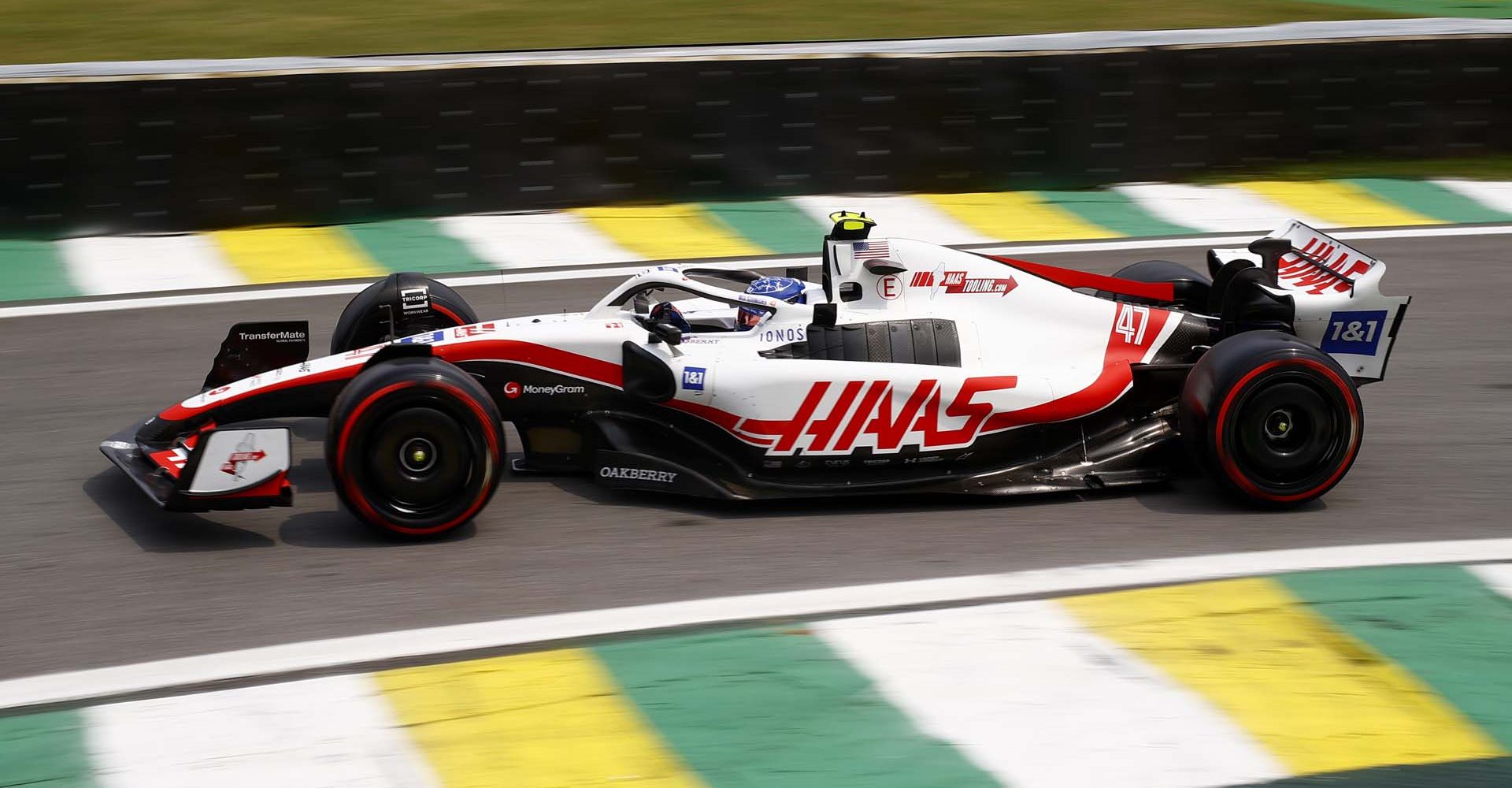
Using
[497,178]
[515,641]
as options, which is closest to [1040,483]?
[515,641]

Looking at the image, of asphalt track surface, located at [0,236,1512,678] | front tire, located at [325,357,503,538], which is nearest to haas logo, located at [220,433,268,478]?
front tire, located at [325,357,503,538]

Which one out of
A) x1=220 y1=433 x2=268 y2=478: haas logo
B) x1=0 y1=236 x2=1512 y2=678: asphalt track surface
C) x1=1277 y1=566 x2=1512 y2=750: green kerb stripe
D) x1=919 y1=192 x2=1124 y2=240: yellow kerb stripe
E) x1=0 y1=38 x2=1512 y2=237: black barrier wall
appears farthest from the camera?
x1=919 y1=192 x2=1124 y2=240: yellow kerb stripe

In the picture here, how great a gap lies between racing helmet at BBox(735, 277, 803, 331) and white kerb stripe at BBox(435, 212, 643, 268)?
3640mm

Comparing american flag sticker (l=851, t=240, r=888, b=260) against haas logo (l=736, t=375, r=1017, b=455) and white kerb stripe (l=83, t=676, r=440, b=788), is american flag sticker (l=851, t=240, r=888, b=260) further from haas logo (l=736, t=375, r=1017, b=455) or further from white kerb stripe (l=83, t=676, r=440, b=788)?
white kerb stripe (l=83, t=676, r=440, b=788)

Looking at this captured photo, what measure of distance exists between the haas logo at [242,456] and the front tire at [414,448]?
26 centimetres

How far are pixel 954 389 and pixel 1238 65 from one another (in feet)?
22.4

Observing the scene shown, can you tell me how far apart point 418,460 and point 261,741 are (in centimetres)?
158

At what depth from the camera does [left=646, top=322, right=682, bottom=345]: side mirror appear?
6.43 metres

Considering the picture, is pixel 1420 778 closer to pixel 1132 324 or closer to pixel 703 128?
pixel 1132 324

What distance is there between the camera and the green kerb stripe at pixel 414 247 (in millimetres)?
10211

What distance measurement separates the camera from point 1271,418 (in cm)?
640

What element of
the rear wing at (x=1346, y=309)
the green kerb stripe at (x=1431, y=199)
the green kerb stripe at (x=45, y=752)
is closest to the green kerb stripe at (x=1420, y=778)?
the rear wing at (x=1346, y=309)

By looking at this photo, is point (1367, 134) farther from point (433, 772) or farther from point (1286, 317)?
point (433, 772)

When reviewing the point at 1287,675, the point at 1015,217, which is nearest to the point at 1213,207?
the point at 1015,217
